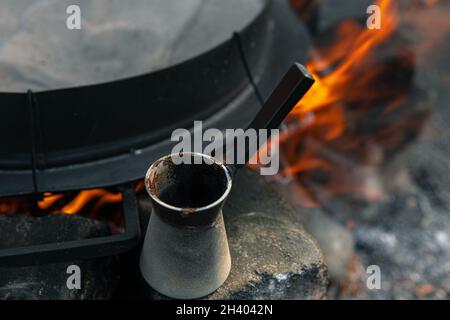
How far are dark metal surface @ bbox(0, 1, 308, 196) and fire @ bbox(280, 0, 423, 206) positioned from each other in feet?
2.61

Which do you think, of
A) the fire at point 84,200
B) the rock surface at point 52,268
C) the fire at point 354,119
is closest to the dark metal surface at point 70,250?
the rock surface at point 52,268

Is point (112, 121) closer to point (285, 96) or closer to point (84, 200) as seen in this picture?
point (84, 200)

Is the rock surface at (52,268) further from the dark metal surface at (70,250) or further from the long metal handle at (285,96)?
the long metal handle at (285,96)

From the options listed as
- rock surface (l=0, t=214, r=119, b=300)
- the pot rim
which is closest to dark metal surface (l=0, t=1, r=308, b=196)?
rock surface (l=0, t=214, r=119, b=300)

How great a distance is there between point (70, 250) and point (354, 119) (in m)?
1.65

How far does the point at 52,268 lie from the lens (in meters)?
1.47

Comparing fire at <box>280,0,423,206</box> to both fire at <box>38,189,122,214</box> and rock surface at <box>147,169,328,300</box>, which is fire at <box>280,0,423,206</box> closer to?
rock surface at <box>147,169,328,300</box>

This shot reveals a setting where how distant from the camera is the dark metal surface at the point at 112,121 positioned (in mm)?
1459

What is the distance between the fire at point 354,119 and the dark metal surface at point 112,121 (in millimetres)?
796

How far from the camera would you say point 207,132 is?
66.7 inches

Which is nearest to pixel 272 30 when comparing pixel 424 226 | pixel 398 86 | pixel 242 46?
pixel 242 46

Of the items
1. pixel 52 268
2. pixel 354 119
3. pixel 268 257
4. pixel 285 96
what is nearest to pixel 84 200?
pixel 52 268

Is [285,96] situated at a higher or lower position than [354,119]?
higher
